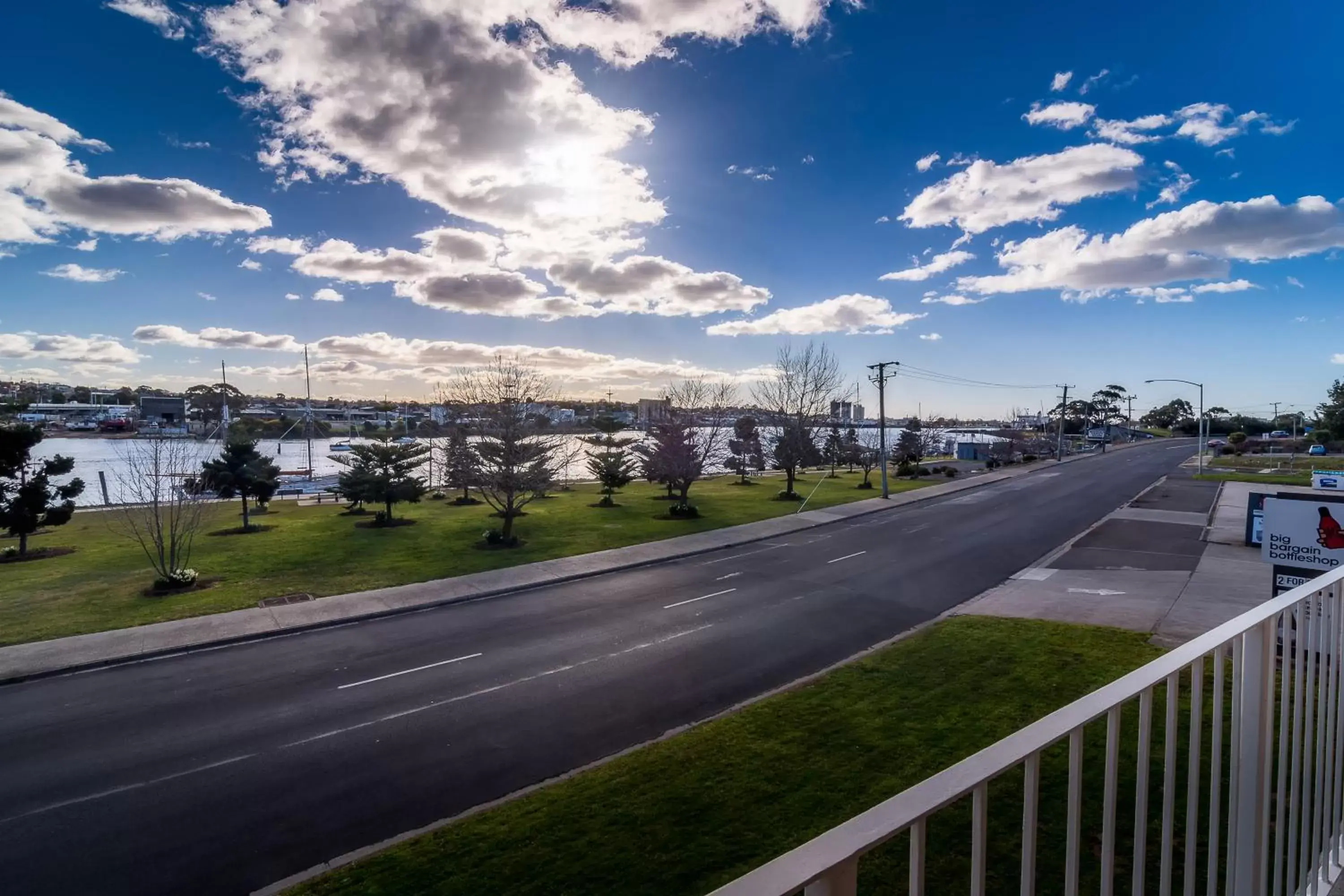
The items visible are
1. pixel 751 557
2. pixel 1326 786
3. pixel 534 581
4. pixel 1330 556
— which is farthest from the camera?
pixel 751 557

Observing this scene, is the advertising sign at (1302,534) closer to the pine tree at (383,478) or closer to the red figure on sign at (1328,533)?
the red figure on sign at (1328,533)

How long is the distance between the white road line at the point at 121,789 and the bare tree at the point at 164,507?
1144 centimetres

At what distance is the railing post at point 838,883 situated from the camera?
129 centimetres

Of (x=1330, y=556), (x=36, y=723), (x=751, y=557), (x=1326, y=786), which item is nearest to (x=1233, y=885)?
(x=1326, y=786)

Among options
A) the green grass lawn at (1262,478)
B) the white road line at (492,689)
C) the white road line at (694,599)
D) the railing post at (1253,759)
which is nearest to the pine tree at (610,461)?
the white road line at (694,599)

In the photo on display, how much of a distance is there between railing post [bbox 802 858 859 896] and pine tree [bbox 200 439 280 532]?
31.9m

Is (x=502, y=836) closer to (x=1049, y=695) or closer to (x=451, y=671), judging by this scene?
(x=451, y=671)

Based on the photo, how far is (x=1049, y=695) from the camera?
10.1 m

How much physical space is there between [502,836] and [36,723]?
Answer: 9.04 m

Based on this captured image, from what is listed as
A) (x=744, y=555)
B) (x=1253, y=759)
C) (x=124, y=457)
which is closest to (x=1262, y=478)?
(x=744, y=555)

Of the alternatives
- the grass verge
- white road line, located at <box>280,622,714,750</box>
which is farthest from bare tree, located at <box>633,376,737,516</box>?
the grass verge

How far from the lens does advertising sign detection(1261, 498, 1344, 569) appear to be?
12.0 meters

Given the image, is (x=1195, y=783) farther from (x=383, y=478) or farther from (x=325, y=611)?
(x=383, y=478)

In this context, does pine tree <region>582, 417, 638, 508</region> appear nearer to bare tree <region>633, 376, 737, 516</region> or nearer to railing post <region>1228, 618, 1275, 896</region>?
bare tree <region>633, 376, 737, 516</region>
